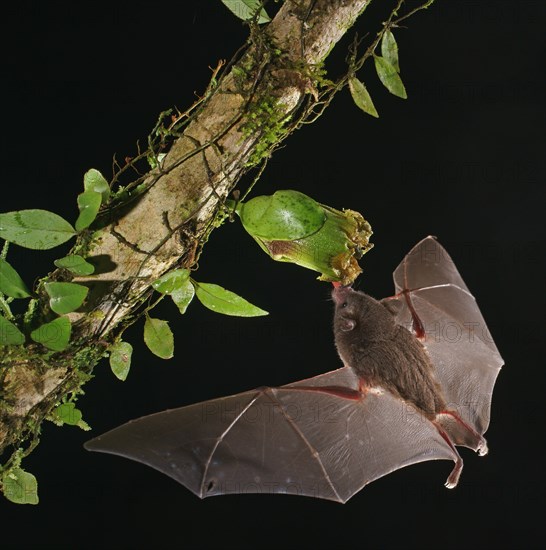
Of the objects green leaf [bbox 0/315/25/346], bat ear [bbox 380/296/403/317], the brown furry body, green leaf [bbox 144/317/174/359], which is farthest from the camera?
bat ear [bbox 380/296/403/317]

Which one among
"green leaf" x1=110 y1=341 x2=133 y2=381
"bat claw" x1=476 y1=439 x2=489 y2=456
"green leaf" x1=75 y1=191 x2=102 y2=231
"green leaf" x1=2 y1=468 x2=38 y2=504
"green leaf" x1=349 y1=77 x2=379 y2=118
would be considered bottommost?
"bat claw" x1=476 y1=439 x2=489 y2=456

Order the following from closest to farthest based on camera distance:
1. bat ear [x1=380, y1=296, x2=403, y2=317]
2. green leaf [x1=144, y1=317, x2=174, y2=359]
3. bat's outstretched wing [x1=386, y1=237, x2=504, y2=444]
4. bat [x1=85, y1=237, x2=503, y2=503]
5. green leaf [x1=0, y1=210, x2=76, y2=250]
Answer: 1. green leaf [x1=0, y1=210, x2=76, y2=250]
2. green leaf [x1=144, y1=317, x2=174, y2=359]
3. bat [x1=85, y1=237, x2=503, y2=503]
4. bat ear [x1=380, y1=296, x2=403, y2=317]
5. bat's outstretched wing [x1=386, y1=237, x2=504, y2=444]

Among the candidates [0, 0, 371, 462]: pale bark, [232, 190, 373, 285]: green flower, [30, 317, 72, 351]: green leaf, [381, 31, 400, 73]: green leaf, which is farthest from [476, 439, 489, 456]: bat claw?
[30, 317, 72, 351]: green leaf

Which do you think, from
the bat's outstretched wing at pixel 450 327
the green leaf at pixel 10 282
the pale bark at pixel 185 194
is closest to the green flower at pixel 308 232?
the pale bark at pixel 185 194

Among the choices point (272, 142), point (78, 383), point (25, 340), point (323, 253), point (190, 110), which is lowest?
point (78, 383)

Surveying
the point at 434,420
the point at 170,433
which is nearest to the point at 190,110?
the point at 170,433

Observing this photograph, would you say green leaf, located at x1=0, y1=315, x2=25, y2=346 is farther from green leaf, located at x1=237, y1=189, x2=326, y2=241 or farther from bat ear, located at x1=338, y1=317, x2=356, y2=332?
bat ear, located at x1=338, y1=317, x2=356, y2=332

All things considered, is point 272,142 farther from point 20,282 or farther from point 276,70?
point 20,282
